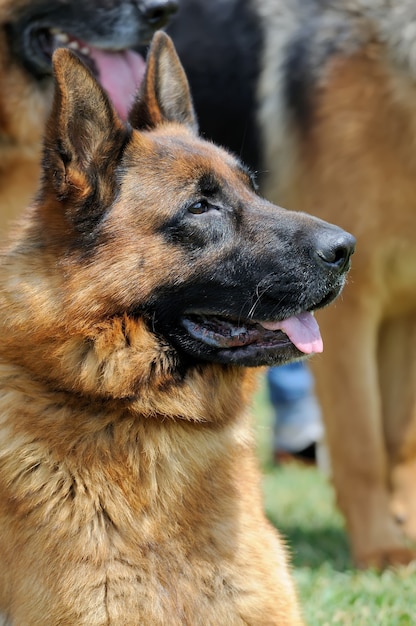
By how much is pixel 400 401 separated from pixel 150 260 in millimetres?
2709

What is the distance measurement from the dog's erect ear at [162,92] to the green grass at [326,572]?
1.13 meters

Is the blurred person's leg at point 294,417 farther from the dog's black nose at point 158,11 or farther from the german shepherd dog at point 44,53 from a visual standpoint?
the dog's black nose at point 158,11

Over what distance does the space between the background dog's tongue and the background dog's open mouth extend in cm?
221

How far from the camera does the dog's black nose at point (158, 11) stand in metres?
4.75

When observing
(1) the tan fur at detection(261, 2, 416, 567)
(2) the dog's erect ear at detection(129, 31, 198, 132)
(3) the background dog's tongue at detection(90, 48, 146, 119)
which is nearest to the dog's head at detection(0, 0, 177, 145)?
(3) the background dog's tongue at detection(90, 48, 146, 119)

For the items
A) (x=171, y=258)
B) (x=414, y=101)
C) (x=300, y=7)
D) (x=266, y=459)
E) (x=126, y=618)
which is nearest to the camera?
(x=126, y=618)

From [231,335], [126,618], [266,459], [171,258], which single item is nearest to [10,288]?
[171,258]

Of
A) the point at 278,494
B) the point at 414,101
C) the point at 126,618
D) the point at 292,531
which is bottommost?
the point at 278,494

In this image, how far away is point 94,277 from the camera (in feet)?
9.61

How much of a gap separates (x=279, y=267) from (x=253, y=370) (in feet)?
1.38

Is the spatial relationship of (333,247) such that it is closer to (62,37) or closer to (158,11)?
(158,11)

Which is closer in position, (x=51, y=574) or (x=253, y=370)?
(x=51, y=574)

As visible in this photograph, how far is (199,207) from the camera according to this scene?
308 centimetres

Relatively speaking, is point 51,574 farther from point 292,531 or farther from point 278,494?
point 278,494
